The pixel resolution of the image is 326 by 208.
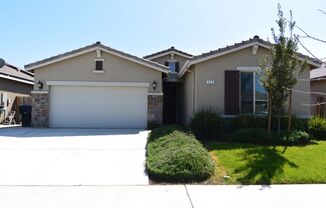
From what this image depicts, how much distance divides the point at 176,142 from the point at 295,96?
7.06 metres

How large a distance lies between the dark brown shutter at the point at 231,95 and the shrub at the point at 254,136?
5.97 ft

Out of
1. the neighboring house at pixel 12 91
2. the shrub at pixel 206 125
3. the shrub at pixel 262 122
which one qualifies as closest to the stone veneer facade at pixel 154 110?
the shrub at pixel 206 125

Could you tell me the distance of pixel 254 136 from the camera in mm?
11398

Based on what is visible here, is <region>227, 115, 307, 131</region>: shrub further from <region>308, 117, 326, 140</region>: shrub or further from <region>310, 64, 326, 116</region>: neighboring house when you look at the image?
<region>310, 64, 326, 116</region>: neighboring house

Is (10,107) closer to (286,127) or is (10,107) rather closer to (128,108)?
(128,108)

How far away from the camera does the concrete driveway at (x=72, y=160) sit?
7.23m

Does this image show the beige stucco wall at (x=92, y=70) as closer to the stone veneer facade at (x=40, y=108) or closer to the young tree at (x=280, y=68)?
A: the stone veneer facade at (x=40, y=108)

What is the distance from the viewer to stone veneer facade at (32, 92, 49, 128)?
16078mm

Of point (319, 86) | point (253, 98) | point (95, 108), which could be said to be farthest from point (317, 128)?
point (95, 108)

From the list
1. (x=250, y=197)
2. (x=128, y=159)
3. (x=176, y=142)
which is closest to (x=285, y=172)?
(x=250, y=197)

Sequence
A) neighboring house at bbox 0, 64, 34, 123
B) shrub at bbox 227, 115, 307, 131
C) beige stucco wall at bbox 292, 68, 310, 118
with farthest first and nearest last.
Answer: neighboring house at bbox 0, 64, 34, 123 < beige stucco wall at bbox 292, 68, 310, 118 < shrub at bbox 227, 115, 307, 131

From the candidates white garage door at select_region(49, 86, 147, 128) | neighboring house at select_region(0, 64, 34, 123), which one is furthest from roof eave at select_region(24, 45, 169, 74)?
neighboring house at select_region(0, 64, 34, 123)

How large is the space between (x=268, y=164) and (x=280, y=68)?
437 cm

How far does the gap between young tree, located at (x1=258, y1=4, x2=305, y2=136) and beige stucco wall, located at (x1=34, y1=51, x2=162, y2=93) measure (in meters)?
6.17
